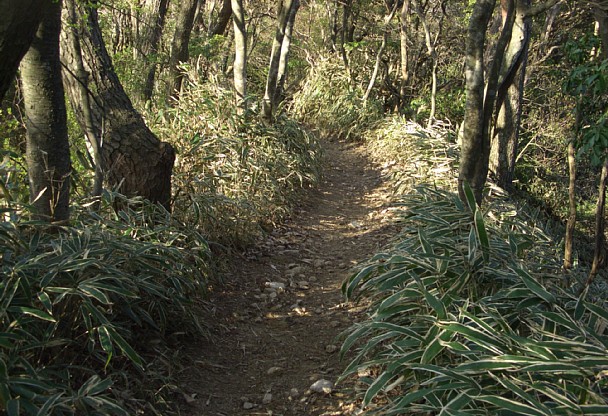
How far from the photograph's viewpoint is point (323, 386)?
146 inches

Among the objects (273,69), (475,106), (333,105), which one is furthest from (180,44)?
(475,106)

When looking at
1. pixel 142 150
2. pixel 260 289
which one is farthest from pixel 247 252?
pixel 142 150

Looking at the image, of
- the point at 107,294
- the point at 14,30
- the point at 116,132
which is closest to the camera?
the point at 14,30

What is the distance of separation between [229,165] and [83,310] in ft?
12.0

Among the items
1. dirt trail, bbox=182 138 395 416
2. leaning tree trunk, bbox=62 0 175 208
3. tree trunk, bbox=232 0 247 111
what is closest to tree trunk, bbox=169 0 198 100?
tree trunk, bbox=232 0 247 111

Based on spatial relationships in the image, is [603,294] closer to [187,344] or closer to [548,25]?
[187,344]

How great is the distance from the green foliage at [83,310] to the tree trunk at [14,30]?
1.12 metres

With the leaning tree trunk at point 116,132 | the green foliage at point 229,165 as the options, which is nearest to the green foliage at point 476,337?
the green foliage at point 229,165

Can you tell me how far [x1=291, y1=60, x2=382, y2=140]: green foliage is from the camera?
12742 mm

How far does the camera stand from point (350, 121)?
12758 millimetres

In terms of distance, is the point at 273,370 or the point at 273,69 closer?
the point at 273,370

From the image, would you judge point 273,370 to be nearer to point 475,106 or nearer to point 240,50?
point 475,106

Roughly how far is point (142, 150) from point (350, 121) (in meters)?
8.15

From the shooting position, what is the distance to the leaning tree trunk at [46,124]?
373 cm
